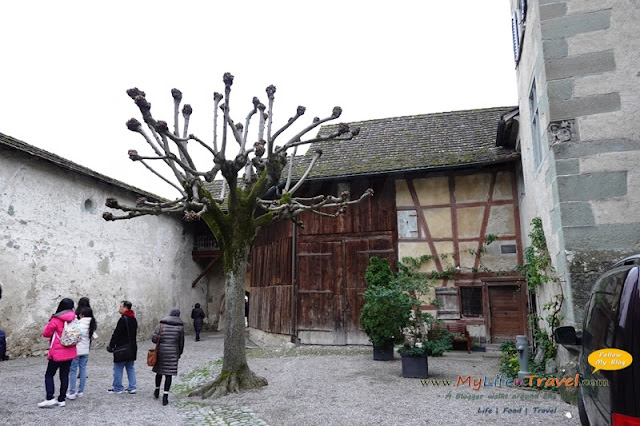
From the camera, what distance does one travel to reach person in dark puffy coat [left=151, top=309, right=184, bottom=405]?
648 cm

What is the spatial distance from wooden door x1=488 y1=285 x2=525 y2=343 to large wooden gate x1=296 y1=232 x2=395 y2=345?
288 cm

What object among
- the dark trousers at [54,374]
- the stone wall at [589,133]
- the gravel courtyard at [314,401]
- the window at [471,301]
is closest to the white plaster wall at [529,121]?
the stone wall at [589,133]

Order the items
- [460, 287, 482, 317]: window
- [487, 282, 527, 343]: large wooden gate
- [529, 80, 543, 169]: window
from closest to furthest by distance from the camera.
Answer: [529, 80, 543, 169]: window
[487, 282, 527, 343]: large wooden gate
[460, 287, 482, 317]: window

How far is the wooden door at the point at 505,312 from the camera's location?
1123 cm

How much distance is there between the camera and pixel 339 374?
859 centimetres

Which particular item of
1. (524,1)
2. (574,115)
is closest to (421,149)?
(524,1)

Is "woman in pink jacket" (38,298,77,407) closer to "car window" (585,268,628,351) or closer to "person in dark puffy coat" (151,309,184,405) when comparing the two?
"person in dark puffy coat" (151,309,184,405)

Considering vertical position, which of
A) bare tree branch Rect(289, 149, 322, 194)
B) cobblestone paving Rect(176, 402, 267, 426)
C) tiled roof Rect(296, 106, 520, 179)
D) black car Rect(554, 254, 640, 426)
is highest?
tiled roof Rect(296, 106, 520, 179)

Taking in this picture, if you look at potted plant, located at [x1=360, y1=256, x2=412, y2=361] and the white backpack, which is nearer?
the white backpack

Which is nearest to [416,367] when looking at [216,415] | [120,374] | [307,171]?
[216,415]

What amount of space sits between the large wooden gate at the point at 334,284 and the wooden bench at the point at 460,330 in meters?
2.31

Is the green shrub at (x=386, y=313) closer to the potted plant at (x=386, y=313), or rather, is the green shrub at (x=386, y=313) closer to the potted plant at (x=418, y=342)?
the potted plant at (x=386, y=313)

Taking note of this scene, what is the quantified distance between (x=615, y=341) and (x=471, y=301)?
9.91 meters

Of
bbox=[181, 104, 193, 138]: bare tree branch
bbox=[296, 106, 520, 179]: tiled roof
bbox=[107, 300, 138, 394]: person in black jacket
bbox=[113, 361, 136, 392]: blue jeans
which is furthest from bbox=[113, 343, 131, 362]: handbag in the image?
bbox=[296, 106, 520, 179]: tiled roof
